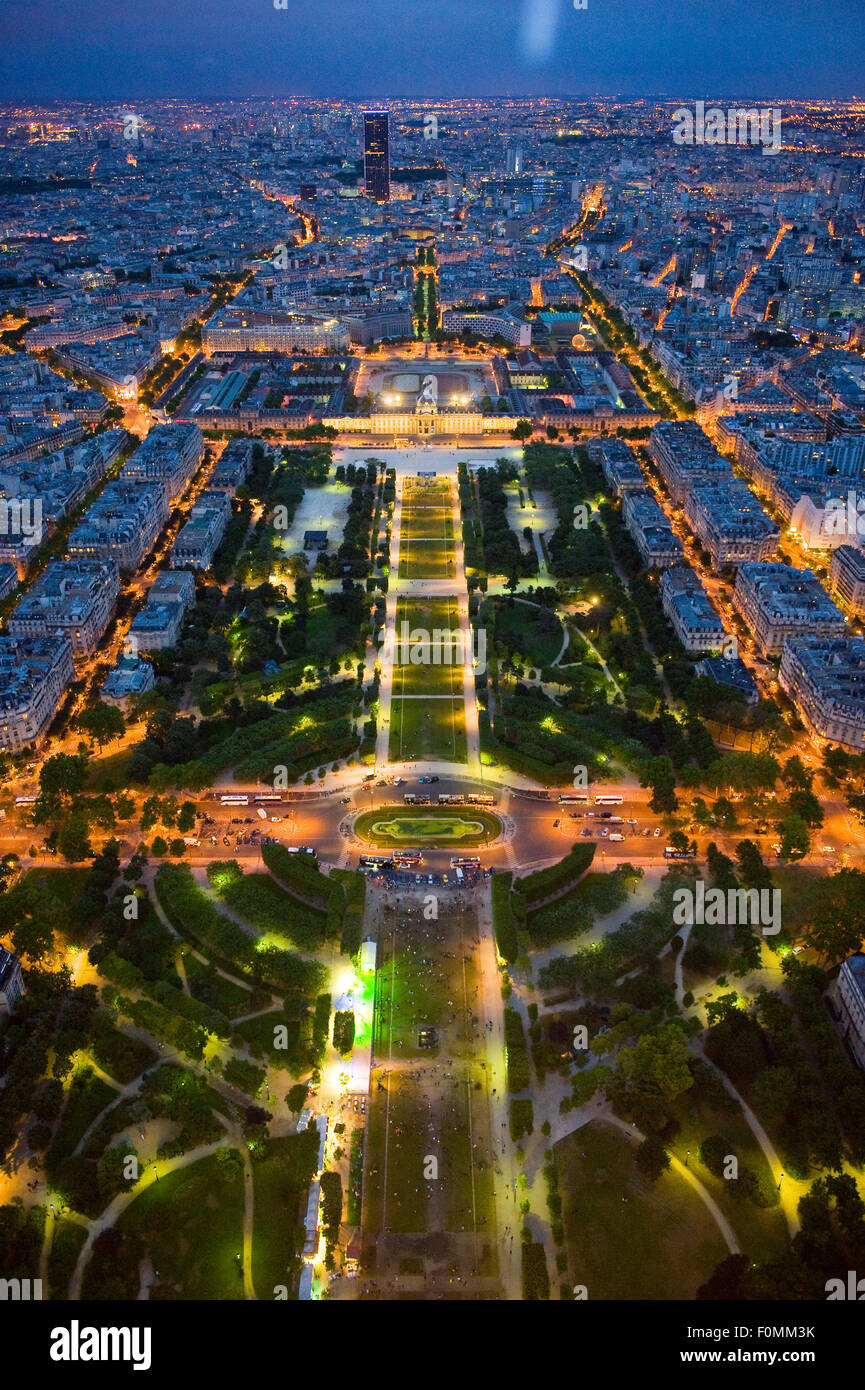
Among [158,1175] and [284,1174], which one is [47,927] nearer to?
[158,1175]

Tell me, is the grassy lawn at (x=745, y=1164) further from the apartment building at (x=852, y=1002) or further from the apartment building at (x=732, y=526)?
the apartment building at (x=732, y=526)

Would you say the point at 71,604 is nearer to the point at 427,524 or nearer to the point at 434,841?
the point at 434,841

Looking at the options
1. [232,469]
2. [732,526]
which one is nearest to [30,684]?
[232,469]

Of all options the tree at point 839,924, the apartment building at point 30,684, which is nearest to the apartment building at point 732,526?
the tree at point 839,924

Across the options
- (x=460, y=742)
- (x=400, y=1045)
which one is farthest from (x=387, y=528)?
(x=400, y=1045)

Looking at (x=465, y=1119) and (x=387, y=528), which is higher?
(x=387, y=528)

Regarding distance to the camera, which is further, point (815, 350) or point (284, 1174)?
point (815, 350)

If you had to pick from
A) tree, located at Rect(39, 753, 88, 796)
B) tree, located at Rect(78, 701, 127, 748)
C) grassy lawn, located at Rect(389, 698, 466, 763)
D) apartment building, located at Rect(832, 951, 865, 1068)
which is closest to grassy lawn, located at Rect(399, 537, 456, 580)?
grassy lawn, located at Rect(389, 698, 466, 763)
